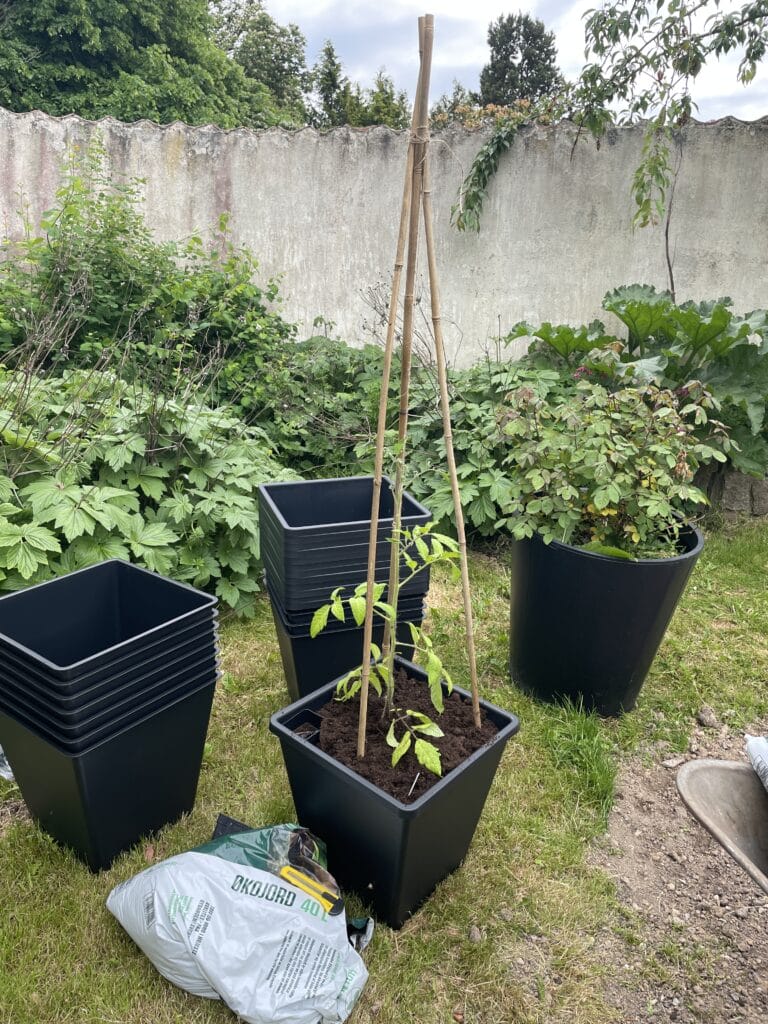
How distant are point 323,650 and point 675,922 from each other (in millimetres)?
1293

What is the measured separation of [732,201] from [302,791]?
4805 millimetres

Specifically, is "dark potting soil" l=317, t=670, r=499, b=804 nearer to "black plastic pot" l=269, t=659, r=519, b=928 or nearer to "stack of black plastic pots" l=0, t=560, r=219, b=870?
"black plastic pot" l=269, t=659, r=519, b=928

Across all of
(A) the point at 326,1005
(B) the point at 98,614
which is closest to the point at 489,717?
(A) the point at 326,1005

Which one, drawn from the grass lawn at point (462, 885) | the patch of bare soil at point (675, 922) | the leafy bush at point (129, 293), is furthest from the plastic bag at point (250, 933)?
the leafy bush at point (129, 293)

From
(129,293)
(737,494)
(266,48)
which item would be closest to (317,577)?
(129,293)

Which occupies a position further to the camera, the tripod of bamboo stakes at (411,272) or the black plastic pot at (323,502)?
the black plastic pot at (323,502)

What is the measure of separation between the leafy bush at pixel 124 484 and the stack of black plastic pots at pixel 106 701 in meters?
0.46

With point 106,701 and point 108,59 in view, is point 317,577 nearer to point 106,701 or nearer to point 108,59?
point 106,701

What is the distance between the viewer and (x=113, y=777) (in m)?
1.70

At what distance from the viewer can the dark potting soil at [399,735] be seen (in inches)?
62.6

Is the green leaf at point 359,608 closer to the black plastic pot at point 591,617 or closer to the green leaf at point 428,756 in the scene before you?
the green leaf at point 428,756

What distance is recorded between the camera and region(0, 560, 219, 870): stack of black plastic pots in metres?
1.58

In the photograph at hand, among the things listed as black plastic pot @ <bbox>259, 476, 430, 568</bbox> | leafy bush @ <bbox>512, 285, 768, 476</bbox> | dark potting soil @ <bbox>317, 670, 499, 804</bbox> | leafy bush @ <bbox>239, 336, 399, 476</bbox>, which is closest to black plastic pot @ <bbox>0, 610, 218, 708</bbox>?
dark potting soil @ <bbox>317, 670, 499, 804</bbox>

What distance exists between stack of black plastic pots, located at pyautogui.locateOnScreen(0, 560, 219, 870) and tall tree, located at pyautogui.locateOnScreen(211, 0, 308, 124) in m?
26.5
